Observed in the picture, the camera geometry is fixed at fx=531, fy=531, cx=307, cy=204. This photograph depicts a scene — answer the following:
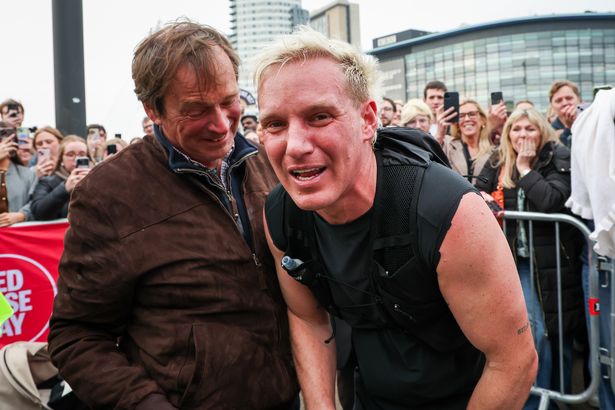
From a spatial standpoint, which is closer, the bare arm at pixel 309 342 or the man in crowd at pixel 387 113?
the bare arm at pixel 309 342

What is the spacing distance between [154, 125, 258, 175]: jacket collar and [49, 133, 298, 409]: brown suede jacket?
21 millimetres

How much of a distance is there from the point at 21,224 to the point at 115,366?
3.14 metres

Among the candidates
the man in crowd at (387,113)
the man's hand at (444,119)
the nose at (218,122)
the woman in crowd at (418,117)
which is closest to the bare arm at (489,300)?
the nose at (218,122)

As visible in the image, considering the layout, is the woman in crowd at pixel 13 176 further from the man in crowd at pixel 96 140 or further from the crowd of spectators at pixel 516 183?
the man in crowd at pixel 96 140

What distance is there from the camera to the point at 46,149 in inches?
217

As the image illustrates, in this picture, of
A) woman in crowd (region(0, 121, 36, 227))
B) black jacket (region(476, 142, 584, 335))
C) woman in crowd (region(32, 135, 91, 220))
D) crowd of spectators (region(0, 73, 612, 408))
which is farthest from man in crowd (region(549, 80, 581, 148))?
woman in crowd (region(0, 121, 36, 227))

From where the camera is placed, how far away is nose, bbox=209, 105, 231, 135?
1.98m

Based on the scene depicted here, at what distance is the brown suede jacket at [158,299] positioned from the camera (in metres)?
1.81

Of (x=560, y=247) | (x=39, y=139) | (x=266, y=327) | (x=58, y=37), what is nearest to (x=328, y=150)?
(x=266, y=327)

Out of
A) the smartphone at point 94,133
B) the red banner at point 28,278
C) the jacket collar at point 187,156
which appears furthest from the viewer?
the smartphone at point 94,133

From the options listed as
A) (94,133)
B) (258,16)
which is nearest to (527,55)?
(258,16)

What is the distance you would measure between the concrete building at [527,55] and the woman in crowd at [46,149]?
71.3m

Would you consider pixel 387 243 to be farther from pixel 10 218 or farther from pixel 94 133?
pixel 94 133

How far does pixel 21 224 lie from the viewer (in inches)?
175
